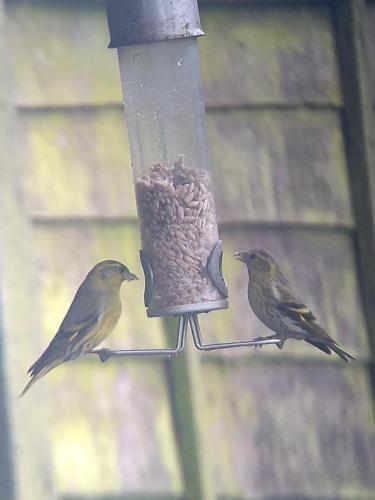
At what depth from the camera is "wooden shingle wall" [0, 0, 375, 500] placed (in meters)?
4.57

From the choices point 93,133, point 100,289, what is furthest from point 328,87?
point 100,289

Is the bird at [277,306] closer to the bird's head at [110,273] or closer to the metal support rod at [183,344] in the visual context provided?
the metal support rod at [183,344]

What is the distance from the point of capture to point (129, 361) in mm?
4621

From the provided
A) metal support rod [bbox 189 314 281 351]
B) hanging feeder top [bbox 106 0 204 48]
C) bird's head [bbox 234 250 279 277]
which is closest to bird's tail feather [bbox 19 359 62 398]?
metal support rod [bbox 189 314 281 351]

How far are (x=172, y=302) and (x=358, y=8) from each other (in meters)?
1.03

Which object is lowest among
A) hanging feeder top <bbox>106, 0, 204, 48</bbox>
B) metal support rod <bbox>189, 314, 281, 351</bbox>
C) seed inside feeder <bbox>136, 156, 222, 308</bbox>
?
metal support rod <bbox>189, 314, 281, 351</bbox>

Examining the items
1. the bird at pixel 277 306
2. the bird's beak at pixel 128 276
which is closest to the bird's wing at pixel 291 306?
the bird at pixel 277 306

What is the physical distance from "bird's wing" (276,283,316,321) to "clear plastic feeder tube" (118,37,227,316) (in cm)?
27

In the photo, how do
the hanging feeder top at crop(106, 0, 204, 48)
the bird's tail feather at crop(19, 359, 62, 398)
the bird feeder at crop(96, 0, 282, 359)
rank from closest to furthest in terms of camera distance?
the hanging feeder top at crop(106, 0, 204, 48)
the bird feeder at crop(96, 0, 282, 359)
the bird's tail feather at crop(19, 359, 62, 398)

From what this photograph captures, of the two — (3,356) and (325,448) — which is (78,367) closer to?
(3,356)

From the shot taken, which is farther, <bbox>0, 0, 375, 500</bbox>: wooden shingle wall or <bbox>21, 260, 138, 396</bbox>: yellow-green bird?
<bbox>0, 0, 375, 500</bbox>: wooden shingle wall

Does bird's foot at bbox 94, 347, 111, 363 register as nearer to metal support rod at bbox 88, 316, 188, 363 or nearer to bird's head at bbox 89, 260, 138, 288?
metal support rod at bbox 88, 316, 188, 363

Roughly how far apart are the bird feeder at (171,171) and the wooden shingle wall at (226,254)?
418 millimetres

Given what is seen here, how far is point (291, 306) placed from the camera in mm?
4375
